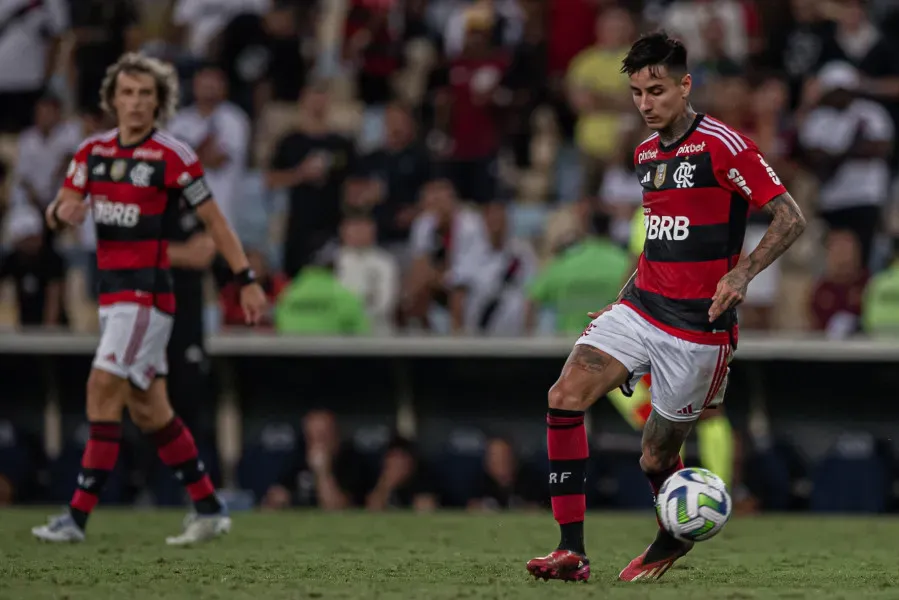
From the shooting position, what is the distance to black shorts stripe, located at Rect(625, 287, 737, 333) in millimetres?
6680

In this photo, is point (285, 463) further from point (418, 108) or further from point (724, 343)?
point (724, 343)

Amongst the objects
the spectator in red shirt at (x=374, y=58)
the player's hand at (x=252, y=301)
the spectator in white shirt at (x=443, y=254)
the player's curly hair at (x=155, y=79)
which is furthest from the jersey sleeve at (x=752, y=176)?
the spectator in red shirt at (x=374, y=58)

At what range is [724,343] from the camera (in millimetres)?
6723

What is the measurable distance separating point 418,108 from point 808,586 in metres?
10.3

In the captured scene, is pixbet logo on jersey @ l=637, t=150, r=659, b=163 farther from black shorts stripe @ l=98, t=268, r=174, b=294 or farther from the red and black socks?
the red and black socks

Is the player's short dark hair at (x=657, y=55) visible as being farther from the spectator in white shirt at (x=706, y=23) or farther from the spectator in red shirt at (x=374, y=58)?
the spectator in red shirt at (x=374, y=58)

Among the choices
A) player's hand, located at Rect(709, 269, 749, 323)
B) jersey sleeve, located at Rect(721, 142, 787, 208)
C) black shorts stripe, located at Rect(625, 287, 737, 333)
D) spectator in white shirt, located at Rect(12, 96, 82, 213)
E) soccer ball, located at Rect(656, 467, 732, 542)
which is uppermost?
spectator in white shirt, located at Rect(12, 96, 82, 213)

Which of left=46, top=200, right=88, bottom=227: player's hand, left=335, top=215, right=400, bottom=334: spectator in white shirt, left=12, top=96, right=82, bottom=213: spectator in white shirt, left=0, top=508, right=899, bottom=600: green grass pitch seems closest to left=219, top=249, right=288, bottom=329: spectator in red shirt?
left=335, top=215, right=400, bottom=334: spectator in white shirt

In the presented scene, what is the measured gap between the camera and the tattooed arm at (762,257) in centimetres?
633

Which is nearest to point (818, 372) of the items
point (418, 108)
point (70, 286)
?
point (418, 108)

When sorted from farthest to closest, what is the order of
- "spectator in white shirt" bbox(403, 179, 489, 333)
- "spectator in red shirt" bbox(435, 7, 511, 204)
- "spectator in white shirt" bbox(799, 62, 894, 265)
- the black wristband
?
"spectator in red shirt" bbox(435, 7, 511, 204) < "spectator in white shirt" bbox(799, 62, 894, 265) < "spectator in white shirt" bbox(403, 179, 489, 333) < the black wristband

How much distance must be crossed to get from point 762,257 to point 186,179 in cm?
366

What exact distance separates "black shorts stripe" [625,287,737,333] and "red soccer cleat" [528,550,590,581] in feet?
→ 3.69

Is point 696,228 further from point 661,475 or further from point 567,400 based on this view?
point 661,475
